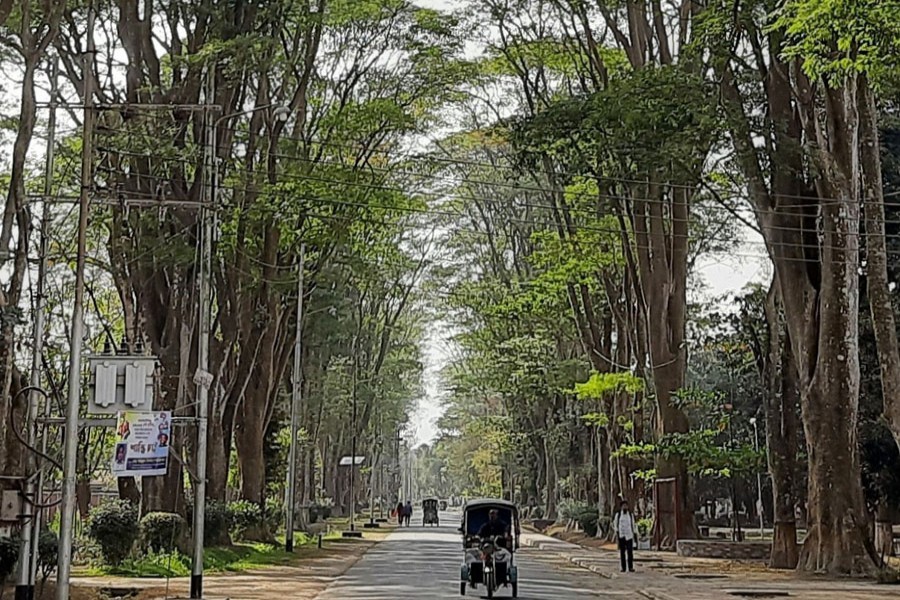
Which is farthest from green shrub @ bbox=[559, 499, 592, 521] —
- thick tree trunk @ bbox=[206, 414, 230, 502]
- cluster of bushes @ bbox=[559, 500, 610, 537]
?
thick tree trunk @ bbox=[206, 414, 230, 502]

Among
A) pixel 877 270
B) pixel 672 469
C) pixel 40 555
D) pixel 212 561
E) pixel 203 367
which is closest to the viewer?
pixel 40 555

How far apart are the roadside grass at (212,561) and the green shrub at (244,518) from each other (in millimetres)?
373

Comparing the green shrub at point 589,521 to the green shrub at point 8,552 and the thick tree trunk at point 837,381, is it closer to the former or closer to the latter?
the thick tree trunk at point 837,381

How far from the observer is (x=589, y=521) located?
46656mm

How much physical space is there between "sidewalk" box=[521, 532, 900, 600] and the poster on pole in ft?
28.6

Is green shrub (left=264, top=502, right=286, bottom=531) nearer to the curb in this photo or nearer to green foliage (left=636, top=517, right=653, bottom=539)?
the curb

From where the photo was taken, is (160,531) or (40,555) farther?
(160,531)

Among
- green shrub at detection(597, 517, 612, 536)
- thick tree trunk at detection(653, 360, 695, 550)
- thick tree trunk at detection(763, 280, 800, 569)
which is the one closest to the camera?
thick tree trunk at detection(763, 280, 800, 569)

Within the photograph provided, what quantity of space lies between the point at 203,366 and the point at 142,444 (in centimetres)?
234

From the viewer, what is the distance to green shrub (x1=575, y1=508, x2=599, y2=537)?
46062 mm

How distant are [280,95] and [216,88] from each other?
180 inches

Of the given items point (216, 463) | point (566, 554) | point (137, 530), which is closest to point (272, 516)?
point (216, 463)

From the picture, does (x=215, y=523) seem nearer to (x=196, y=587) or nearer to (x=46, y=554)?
(x=196, y=587)

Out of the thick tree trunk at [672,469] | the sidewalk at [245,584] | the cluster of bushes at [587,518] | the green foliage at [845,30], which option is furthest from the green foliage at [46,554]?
the cluster of bushes at [587,518]
